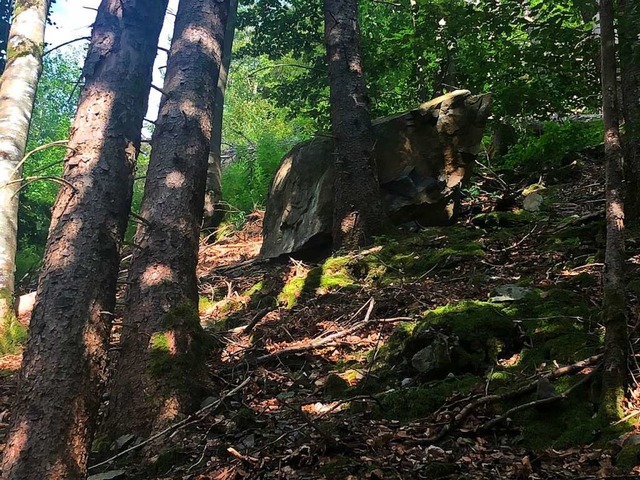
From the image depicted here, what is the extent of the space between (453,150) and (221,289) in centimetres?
428

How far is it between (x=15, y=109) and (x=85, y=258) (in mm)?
5635

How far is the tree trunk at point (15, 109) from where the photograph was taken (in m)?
6.89

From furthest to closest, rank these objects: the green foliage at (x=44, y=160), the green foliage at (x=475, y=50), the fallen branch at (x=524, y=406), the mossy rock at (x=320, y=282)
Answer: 1. the green foliage at (x=44, y=160)
2. the mossy rock at (x=320, y=282)
3. the green foliage at (x=475, y=50)
4. the fallen branch at (x=524, y=406)

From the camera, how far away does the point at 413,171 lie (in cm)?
796

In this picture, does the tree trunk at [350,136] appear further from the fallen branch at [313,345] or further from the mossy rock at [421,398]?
the mossy rock at [421,398]

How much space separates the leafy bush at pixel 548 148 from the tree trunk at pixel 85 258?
8521 millimetres

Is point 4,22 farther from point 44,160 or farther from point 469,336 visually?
point 469,336

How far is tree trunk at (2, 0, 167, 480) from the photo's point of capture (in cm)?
291

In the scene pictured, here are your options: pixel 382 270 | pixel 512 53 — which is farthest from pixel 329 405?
pixel 512 53

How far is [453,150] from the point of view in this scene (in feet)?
26.8

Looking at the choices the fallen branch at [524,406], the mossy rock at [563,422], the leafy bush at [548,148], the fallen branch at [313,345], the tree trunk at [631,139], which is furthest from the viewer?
the leafy bush at [548,148]

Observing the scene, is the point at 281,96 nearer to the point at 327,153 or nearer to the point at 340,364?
the point at 327,153

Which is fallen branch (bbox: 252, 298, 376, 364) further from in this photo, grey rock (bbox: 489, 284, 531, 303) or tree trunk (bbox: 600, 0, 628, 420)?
tree trunk (bbox: 600, 0, 628, 420)

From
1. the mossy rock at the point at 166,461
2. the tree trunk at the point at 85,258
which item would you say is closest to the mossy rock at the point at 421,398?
the mossy rock at the point at 166,461
